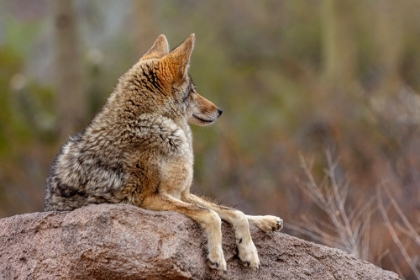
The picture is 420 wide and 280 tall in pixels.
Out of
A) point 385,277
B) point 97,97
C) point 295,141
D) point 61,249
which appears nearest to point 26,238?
point 61,249

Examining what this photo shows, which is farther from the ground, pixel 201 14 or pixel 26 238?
pixel 201 14

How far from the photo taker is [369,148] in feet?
57.3

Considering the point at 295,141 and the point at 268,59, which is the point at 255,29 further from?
the point at 295,141

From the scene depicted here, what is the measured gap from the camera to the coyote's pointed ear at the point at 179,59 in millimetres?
6785

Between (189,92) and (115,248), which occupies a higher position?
(189,92)

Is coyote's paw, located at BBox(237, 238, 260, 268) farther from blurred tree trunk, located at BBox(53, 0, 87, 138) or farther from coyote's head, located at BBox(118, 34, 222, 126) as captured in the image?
blurred tree trunk, located at BBox(53, 0, 87, 138)

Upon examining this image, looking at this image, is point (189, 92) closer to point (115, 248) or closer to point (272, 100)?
point (115, 248)

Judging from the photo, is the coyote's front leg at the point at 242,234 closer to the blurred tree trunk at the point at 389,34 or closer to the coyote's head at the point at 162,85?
the coyote's head at the point at 162,85

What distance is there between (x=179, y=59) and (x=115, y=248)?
2.10 m

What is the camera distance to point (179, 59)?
22.4 feet

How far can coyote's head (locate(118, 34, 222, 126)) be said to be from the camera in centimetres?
664

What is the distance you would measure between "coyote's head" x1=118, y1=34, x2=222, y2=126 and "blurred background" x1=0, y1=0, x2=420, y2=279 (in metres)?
1.39

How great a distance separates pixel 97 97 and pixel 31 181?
5.85 metres

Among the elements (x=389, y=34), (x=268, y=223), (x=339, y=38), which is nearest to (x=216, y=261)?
(x=268, y=223)
